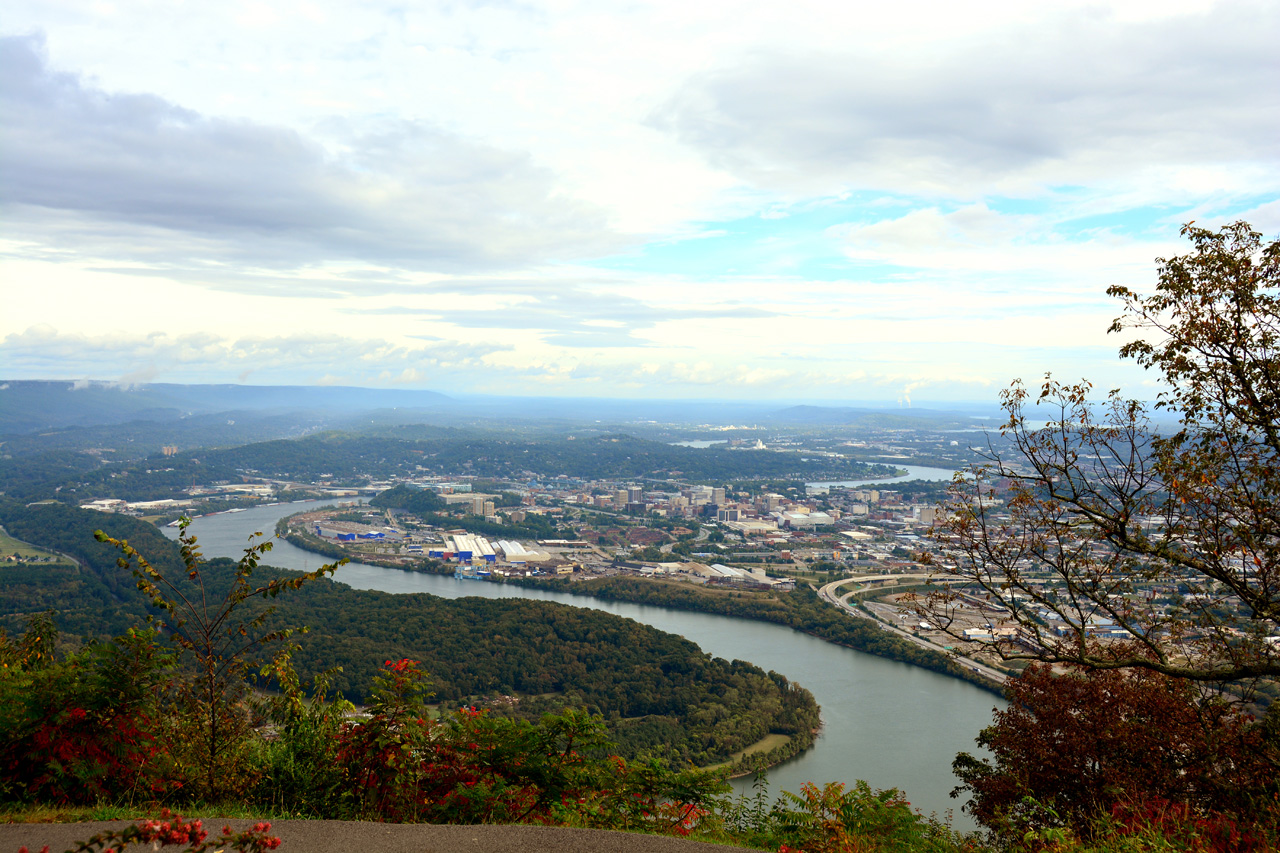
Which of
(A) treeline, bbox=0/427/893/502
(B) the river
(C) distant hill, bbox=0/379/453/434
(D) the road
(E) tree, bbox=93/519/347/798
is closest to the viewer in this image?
(E) tree, bbox=93/519/347/798

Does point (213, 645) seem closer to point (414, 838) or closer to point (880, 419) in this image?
point (414, 838)

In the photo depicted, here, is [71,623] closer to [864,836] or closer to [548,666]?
[548,666]

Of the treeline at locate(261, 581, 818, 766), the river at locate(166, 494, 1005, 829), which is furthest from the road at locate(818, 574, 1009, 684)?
the treeline at locate(261, 581, 818, 766)

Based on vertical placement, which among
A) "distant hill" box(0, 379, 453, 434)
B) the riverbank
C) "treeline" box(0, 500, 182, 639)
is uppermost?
"distant hill" box(0, 379, 453, 434)

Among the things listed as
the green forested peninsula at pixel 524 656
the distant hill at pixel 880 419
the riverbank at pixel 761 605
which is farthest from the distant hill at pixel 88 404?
the distant hill at pixel 880 419

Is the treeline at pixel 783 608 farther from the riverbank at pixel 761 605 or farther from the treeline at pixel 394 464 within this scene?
the treeline at pixel 394 464

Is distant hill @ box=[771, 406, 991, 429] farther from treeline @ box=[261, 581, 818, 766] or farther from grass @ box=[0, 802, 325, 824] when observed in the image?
grass @ box=[0, 802, 325, 824]

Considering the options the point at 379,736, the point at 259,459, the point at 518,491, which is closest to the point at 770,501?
the point at 518,491
